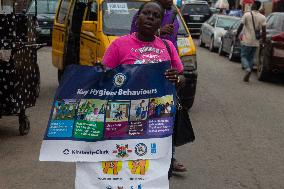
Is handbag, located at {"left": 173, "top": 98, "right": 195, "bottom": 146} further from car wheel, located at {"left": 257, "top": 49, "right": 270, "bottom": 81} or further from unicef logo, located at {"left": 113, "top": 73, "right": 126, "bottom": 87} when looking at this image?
car wheel, located at {"left": 257, "top": 49, "right": 270, "bottom": 81}

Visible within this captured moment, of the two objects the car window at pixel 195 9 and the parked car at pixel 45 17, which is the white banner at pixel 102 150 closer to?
the parked car at pixel 45 17

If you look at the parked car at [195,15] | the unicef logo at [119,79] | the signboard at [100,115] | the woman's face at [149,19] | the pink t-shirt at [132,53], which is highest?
the woman's face at [149,19]

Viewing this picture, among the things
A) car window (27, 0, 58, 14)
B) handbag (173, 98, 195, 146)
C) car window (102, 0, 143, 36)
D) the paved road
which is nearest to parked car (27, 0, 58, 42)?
car window (27, 0, 58, 14)

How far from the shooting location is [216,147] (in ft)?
25.2

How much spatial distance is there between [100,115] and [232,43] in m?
15.8

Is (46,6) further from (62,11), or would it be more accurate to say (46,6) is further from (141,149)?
(141,149)

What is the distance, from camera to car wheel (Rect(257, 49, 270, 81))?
571 inches

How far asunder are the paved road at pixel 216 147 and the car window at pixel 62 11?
135 cm

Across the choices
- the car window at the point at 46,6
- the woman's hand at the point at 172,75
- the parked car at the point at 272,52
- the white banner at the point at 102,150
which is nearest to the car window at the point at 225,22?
the car window at the point at 46,6

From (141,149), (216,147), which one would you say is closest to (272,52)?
(216,147)

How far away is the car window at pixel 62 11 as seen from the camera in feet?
40.1

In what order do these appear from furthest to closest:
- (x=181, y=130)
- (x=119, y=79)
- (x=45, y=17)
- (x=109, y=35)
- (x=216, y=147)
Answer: (x=45, y=17)
(x=109, y=35)
(x=216, y=147)
(x=181, y=130)
(x=119, y=79)

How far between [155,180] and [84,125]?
564 millimetres

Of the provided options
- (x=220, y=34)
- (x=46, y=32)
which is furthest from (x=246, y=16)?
(x=46, y=32)
